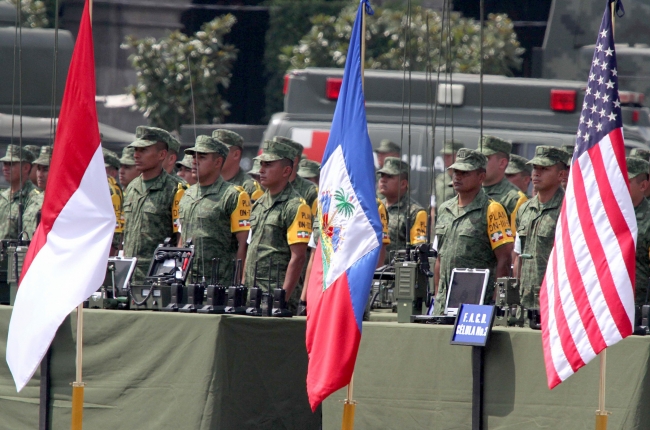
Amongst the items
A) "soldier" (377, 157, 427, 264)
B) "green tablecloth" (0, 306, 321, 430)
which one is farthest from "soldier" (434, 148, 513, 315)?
"soldier" (377, 157, 427, 264)

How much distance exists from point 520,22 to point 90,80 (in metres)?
14.8

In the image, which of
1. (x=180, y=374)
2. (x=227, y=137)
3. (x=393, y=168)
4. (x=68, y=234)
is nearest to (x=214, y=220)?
(x=227, y=137)

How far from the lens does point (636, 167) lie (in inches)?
350

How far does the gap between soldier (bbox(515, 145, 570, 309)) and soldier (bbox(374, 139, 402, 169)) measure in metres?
4.07

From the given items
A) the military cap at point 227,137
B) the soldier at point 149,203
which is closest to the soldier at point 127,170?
the military cap at point 227,137

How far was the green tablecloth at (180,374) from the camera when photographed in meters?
8.05

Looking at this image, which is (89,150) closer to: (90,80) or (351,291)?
(90,80)

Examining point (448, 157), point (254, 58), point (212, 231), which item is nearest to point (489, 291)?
point (212, 231)

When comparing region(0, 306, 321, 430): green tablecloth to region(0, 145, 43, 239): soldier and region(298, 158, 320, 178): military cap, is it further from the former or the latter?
region(298, 158, 320, 178): military cap

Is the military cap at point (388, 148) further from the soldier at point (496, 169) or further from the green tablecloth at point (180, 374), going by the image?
the green tablecloth at point (180, 374)

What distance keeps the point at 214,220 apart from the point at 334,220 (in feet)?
7.84

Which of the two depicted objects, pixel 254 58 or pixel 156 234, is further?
pixel 254 58

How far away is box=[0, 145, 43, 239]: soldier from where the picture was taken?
11750 mm

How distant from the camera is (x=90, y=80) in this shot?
Result: 7.58 metres
